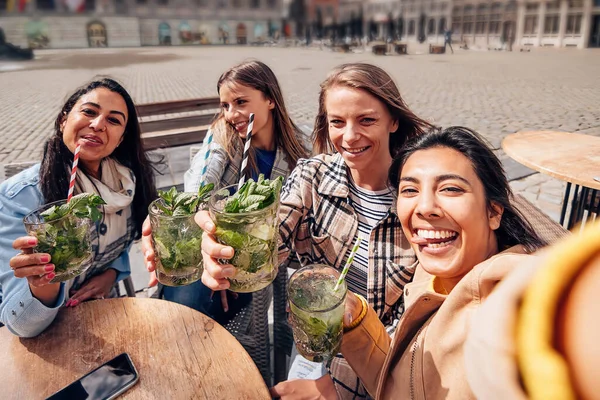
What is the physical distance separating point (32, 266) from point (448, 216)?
1.46 meters

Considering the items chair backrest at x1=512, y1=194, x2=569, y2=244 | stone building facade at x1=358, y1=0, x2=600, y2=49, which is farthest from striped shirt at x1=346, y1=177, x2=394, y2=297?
stone building facade at x1=358, y1=0, x2=600, y2=49

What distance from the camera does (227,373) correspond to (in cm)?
139

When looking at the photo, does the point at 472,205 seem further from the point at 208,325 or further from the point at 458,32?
the point at 458,32

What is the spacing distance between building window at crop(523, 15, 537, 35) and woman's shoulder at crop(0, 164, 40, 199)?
141 feet

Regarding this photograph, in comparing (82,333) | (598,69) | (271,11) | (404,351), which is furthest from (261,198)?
(271,11)

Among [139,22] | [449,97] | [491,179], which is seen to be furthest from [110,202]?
[139,22]

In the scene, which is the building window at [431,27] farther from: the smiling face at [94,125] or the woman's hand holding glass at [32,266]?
the woman's hand holding glass at [32,266]

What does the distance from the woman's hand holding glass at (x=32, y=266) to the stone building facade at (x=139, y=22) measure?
44.7 meters

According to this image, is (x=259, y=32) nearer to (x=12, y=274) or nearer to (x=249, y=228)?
(x=12, y=274)

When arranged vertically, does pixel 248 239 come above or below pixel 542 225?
above

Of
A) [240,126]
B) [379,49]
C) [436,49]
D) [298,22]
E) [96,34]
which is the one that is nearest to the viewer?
[240,126]

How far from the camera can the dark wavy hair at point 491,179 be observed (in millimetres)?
1529

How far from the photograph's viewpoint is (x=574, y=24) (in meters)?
33.8

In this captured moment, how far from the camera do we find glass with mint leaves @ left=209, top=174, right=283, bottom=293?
4.29 feet
